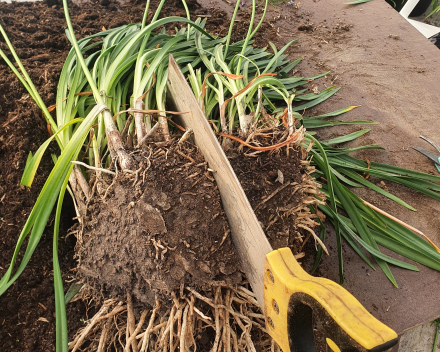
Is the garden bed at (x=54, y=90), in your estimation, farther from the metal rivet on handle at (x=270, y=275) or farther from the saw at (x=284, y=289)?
the metal rivet on handle at (x=270, y=275)

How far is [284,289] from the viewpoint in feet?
1.90

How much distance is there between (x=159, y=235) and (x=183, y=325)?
0.23 metres

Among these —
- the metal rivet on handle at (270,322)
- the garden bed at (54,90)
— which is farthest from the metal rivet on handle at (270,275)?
the garden bed at (54,90)

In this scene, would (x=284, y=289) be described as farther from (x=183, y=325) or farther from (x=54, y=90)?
(x=54, y=90)

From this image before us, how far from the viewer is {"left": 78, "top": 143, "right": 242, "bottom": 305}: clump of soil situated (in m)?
0.75

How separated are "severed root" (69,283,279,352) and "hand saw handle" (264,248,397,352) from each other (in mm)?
153

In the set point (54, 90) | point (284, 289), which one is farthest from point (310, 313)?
point (54, 90)

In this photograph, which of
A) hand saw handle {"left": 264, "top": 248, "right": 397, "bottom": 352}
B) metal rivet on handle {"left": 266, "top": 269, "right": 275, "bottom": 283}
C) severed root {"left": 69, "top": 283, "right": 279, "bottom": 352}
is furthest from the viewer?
severed root {"left": 69, "top": 283, "right": 279, "bottom": 352}

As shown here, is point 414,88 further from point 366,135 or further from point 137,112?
point 137,112

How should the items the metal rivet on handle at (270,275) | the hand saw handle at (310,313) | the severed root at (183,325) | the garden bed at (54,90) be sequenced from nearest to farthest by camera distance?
the hand saw handle at (310,313) < the metal rivet on handle at (270,275) < the severed root at (183,325) < the garden bed at (54,90)

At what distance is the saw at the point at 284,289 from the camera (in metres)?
0.45

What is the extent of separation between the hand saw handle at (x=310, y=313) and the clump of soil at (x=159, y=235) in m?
0.19

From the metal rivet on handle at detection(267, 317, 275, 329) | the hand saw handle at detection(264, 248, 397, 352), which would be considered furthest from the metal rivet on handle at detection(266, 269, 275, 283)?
the metal rivet on handle at detection(267, 317, 275, 329)

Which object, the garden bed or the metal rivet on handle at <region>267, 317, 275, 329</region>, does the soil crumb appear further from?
the metal rivet on handle at <region>267, 317, 275, 329</region>
